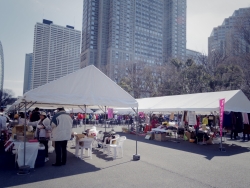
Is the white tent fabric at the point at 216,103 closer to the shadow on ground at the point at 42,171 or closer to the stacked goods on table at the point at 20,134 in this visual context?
the shadow on ground at the point at 42,171

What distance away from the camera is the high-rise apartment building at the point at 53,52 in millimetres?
73375

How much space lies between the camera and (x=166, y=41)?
96.1 m

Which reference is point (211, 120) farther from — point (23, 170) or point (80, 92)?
point (23, 170)

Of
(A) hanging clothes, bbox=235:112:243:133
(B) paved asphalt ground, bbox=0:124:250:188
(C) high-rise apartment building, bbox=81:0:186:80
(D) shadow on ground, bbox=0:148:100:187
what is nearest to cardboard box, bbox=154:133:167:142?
(A) hanging clothes, bbox=235:112:243:133

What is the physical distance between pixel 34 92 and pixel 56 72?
72.3 m

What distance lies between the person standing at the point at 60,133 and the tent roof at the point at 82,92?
1.57 feet

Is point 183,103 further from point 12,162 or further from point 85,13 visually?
point 85,13

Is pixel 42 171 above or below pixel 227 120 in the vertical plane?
below

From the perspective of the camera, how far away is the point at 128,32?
8025cm

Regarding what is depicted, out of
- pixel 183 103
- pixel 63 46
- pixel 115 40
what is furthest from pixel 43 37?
pixel 183 103

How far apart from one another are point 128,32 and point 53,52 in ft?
95.9

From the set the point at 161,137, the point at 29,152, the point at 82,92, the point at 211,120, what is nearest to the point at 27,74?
the point at 211,120

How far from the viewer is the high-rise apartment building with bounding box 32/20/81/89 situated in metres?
73.4

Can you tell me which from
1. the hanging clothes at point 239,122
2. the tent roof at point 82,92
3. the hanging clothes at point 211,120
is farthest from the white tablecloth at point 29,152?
the hanging clothes at point 211,120
